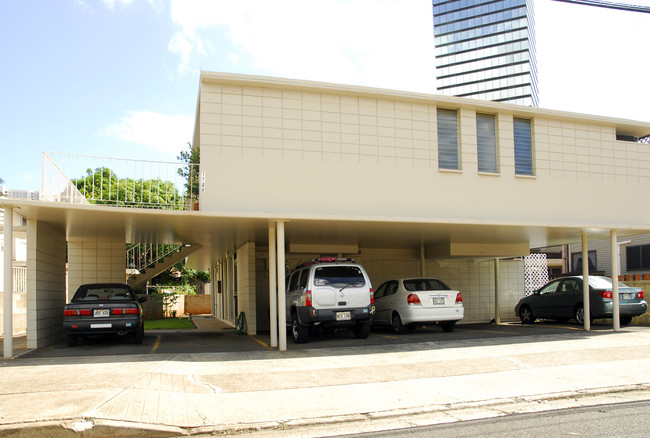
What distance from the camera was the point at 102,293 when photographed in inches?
521

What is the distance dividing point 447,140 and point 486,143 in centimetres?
117

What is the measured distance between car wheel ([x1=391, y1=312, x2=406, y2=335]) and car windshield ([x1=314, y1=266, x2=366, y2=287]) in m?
2.58

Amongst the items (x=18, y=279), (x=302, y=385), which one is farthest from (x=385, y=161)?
(x=18, y=279)

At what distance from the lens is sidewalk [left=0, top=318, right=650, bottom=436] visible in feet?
21.4

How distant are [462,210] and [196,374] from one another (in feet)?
25.4

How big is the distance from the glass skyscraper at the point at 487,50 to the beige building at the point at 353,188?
268 ft

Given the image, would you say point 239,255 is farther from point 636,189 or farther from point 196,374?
point 636,189

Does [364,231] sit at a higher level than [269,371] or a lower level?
higher

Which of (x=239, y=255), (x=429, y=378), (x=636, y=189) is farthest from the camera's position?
(x=239, y=255)

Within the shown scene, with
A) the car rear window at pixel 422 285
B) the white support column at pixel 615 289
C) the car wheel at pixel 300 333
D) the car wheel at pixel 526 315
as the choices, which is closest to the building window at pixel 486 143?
the car rear window at pixel 422 285

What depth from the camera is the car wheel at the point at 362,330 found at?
13.2 m

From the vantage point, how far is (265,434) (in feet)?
20.1

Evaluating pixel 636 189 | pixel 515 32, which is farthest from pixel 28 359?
pixel 515 32

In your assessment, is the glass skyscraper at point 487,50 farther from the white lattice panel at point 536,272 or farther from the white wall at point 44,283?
the white wall at point 44,283
